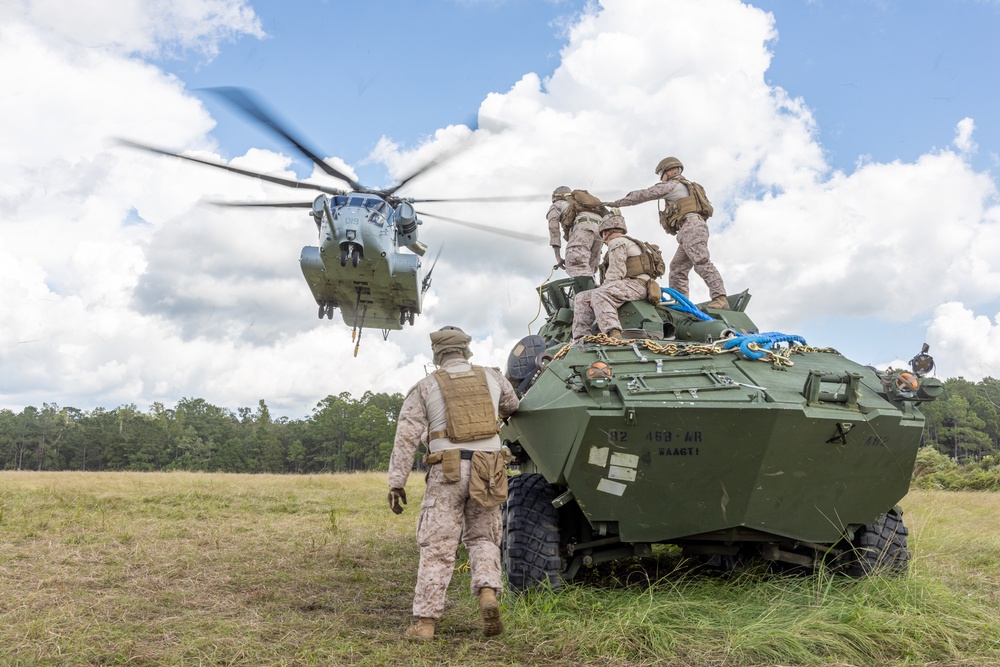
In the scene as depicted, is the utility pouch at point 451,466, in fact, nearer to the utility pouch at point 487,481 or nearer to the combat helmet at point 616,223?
the utility pouch at point 487,481

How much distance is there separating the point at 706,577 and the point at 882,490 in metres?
1.30

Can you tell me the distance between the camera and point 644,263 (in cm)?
588

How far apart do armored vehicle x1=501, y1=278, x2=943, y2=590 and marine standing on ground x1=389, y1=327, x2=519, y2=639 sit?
1.44 feet

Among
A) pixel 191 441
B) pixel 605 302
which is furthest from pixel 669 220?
pixel 191 441

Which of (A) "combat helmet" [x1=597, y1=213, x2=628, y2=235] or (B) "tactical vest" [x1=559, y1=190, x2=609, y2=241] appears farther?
(B) "tactical vest" [x1=559, y1=190, x2=609, y2=241]

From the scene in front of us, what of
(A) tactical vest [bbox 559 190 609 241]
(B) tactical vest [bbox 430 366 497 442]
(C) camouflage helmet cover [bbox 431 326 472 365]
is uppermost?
(A) tactical vest [bbox 559 190 609 241]

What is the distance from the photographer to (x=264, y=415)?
64.8 m

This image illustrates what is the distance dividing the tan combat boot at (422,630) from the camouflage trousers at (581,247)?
3901 millimetres

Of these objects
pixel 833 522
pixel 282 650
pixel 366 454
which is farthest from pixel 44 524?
pixel 366 454

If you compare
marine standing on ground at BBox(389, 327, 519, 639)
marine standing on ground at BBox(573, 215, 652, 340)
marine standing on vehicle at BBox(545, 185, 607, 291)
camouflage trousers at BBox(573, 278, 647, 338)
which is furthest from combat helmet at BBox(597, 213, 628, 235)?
marine standing on ground at BBox(389, 327, 519, 639)

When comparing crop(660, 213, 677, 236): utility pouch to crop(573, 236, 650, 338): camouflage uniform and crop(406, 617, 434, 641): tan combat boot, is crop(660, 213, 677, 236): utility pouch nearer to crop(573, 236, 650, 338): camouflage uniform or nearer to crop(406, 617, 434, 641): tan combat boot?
crop(573, 236, 650, 338): camouflage uniform

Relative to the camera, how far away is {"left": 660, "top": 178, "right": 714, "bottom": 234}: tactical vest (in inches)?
272

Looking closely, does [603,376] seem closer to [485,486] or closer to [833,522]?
[485,486]

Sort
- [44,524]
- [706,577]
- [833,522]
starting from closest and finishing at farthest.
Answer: [833,522], [706,577], [44,524]
